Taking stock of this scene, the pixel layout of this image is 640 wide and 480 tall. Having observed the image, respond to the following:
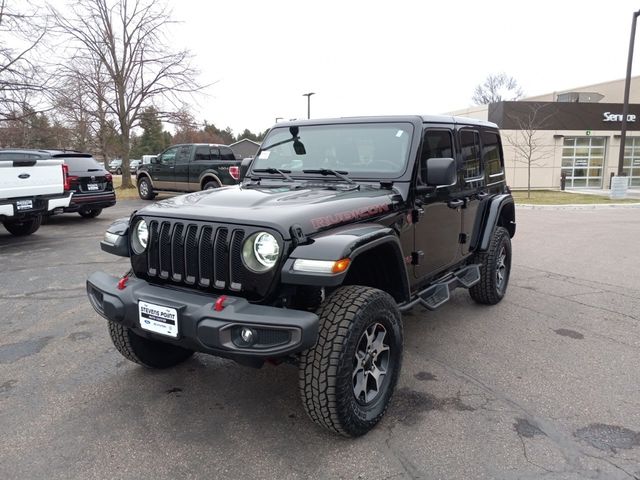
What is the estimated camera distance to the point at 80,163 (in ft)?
37.8

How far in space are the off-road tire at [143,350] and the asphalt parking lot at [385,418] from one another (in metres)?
0.10

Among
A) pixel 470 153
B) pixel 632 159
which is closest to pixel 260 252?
pixel 470 153

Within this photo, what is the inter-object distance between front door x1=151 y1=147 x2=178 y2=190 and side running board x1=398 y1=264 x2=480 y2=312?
12877 mm

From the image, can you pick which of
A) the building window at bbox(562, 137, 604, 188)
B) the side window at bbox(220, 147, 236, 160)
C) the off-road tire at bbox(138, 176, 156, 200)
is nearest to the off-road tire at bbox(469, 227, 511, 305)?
the side window at bbox(220, 147, 236, 160)

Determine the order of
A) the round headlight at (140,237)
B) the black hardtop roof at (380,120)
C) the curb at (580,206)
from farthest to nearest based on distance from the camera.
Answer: the curb at (580,206) < the black hardtop roof at (380,120) < the round headlight at (140,237)

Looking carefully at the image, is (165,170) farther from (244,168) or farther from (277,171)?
(277,171)

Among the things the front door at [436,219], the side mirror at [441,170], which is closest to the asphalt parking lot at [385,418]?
the front door at [436,219]

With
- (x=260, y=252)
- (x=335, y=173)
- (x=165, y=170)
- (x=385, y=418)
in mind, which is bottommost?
(x=385, y=418)

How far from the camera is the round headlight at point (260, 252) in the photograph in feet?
8.81

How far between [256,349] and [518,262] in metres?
6.18

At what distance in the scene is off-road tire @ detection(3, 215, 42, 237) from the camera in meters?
9.82

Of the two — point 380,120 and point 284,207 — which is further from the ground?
point 380,120

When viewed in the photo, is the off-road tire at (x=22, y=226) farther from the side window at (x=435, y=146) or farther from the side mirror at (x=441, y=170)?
the side mirror at (x=441, y=170)

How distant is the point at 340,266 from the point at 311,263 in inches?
6.0
